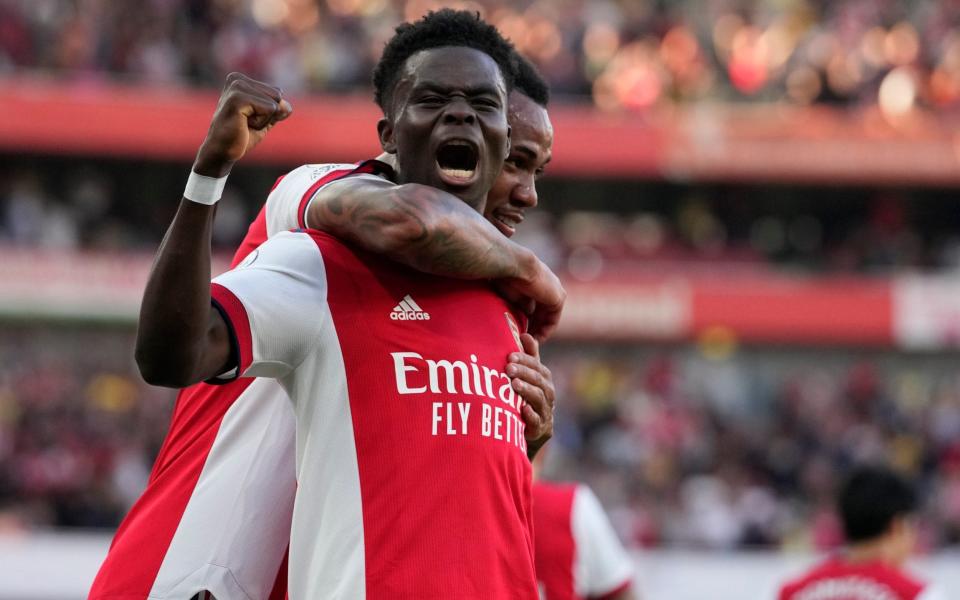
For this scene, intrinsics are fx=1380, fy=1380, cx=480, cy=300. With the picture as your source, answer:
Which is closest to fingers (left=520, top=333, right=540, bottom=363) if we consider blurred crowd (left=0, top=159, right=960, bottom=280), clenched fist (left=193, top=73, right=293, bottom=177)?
clenched fist (left=193, top=73, right=293, bottom=177)

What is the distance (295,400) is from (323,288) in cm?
25

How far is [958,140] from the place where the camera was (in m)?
22.0

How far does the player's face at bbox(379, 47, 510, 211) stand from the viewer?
294cm

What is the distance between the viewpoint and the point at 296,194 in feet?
10.2

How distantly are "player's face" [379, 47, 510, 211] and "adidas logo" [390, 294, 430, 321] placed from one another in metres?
0.27

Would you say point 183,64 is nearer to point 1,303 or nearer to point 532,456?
point 1,303

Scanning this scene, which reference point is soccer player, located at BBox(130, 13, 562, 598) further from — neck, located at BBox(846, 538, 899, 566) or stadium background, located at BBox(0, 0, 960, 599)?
stadium background, located at BBox(0, 0, 960, 599)

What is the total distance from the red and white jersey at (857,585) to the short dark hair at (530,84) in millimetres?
2218

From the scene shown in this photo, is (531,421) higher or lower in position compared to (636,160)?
lower

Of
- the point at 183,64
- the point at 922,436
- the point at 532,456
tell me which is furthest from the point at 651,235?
the point at 532,456

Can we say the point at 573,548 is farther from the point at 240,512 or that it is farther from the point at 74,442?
the point at 74,442

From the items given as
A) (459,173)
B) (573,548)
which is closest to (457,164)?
(459,173)

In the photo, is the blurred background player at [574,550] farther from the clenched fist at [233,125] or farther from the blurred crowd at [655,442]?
the blurred crowd at [655,442]

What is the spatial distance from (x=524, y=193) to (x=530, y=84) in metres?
0.31
